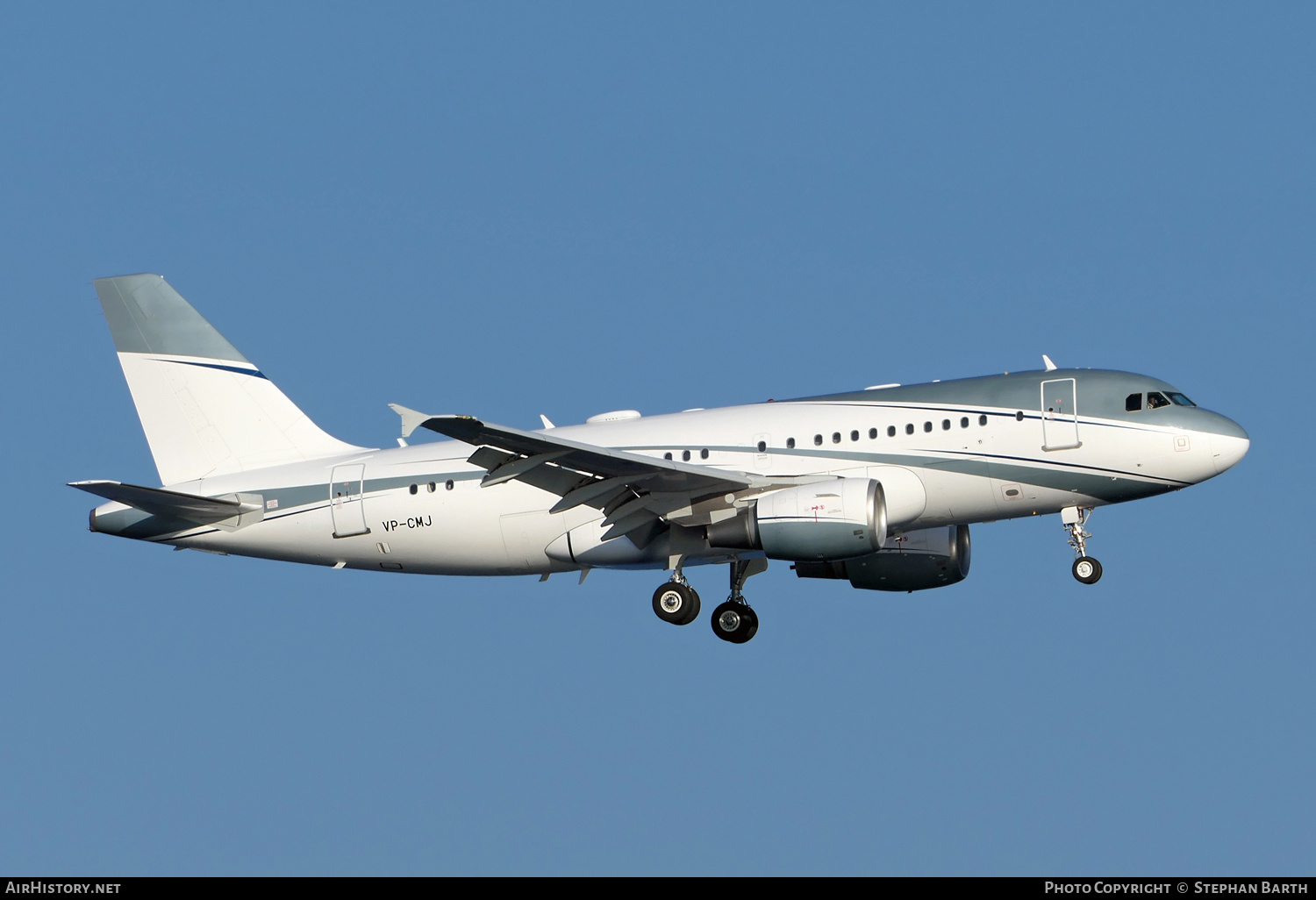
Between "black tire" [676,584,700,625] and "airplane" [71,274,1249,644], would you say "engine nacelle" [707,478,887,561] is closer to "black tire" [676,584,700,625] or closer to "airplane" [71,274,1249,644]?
"airplane" [71,274,1249,644]

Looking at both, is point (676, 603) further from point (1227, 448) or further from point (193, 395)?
point (193, 395)

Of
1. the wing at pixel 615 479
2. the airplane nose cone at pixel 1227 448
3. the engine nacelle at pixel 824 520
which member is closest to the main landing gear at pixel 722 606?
the wing at pixel 615 479

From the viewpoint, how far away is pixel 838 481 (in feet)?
113

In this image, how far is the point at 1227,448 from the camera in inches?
1345

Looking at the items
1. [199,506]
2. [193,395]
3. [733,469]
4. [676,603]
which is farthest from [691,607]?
[193,395]

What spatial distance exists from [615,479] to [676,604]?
12.5 ft

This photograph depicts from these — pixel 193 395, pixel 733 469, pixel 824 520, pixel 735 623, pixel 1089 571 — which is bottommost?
pixel 735 623

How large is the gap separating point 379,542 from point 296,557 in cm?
224

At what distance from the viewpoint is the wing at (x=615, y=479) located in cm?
3312

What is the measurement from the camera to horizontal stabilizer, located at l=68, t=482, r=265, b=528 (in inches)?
1483

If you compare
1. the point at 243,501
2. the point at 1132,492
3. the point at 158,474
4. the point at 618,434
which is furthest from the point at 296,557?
the point at 1132,492
